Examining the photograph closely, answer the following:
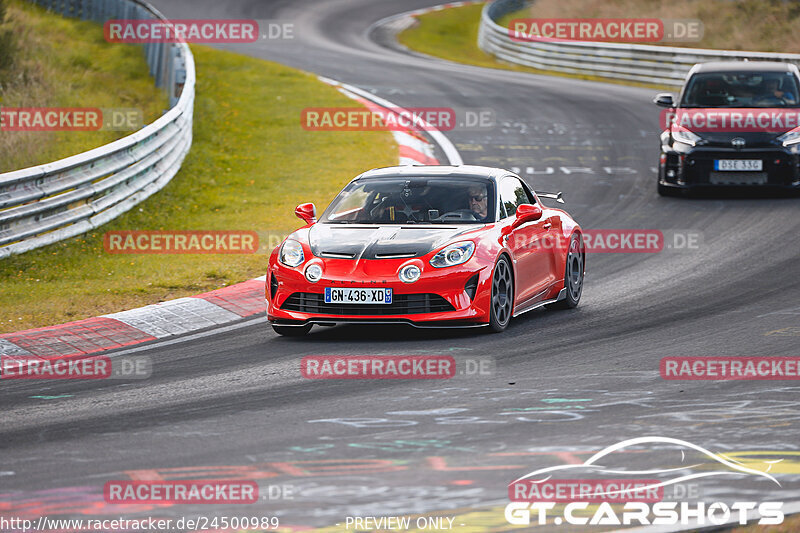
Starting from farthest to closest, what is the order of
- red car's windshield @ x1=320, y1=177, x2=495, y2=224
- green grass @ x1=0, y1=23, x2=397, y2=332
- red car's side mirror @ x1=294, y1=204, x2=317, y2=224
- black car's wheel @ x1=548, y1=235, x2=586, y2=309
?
green grass @ x1=0, y1=23, x2=397, y2=332
black car's wheel @ x1=548, y1=235, x2=586, y2=309
red car's side mirror @ x1=294, y1=204, x2=317, y2=224
red car's windshield @ x1=320, y1=177, x2=495, y2=224

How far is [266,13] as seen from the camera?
48344mm

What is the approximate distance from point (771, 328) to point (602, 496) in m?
4.77

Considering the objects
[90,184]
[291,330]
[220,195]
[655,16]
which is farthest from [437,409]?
[655,16]

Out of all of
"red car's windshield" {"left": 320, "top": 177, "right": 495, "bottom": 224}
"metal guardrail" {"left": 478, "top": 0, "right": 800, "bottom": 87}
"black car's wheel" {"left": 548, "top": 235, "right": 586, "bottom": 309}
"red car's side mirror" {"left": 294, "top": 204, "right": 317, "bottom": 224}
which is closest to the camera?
"red car's windshield" {"left": 320, "top": 177, "right": 495, "bottom": 224}

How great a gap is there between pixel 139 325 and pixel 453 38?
3660 centimetres

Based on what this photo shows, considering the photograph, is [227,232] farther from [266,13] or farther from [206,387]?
[266,13]

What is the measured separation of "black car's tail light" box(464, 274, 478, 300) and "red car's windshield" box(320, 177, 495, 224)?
0.89m

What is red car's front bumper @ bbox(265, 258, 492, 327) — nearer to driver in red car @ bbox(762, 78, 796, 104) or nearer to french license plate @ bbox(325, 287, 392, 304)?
french license plate @ bbox(325, 287, 392, 304)

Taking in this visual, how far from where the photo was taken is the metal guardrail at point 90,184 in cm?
1345

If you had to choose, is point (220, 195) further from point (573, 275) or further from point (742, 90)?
point (742, 90)

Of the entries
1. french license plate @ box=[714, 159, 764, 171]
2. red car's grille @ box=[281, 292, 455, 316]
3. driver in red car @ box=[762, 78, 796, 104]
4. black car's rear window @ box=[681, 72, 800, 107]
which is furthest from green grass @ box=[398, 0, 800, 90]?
red car's grille @ box=[281, 292, 455, 316]

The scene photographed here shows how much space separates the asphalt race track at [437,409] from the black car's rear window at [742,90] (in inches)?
194

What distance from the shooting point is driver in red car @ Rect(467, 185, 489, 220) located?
35.9 feet

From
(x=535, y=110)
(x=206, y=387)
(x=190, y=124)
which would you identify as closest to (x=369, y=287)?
(x=206, y=387)
